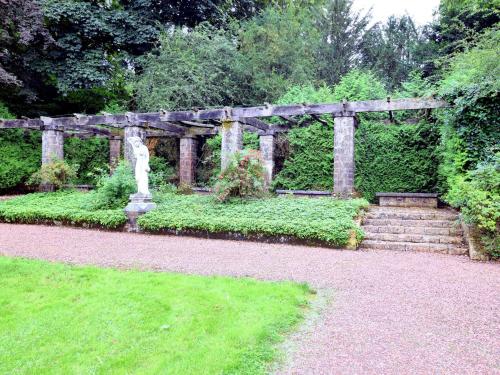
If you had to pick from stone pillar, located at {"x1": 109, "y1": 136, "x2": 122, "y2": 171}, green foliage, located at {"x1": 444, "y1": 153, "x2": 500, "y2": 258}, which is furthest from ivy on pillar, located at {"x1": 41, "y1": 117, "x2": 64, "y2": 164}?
green foliage, located at {"x1": 444, "y1": 153, "x2": 500, "y2": 258}

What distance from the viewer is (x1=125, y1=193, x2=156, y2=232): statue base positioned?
9.49 m

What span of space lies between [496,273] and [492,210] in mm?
1419

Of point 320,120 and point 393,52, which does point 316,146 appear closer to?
point 320,120

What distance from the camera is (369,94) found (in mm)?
14867

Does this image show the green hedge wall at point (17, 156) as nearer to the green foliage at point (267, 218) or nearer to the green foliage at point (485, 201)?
the green foliage at point (267, 218)

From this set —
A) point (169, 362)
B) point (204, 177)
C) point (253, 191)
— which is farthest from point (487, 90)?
point (204, 177)

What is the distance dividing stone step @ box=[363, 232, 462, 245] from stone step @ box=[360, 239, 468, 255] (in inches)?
6.9

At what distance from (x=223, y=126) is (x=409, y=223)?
21.1ft

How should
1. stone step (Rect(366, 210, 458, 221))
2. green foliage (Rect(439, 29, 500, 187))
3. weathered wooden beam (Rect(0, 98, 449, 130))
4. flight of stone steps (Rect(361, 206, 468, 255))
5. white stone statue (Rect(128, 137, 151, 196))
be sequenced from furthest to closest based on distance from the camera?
weathered wooden beam (Rect(0, 98, 449, 130)), white stone statue (Rect(128, 137, 151, 196)), stone step (Rect(366, 210, 458, 221)), green foliage (Rect(439, 29, 500, 187)), flight of stone steps (Rect(361, 206, 468, 255))

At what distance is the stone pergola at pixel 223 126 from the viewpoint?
38.4 feet

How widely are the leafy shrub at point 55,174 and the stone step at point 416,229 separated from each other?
36.0ft

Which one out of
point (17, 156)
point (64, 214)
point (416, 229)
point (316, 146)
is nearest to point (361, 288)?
point (416, 229)

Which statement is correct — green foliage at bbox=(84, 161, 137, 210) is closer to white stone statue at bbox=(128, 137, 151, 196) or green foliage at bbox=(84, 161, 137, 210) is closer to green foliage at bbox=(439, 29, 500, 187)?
white stone statue at bbox=(128, 137, 151, 196)

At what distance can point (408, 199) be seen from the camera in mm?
12312
